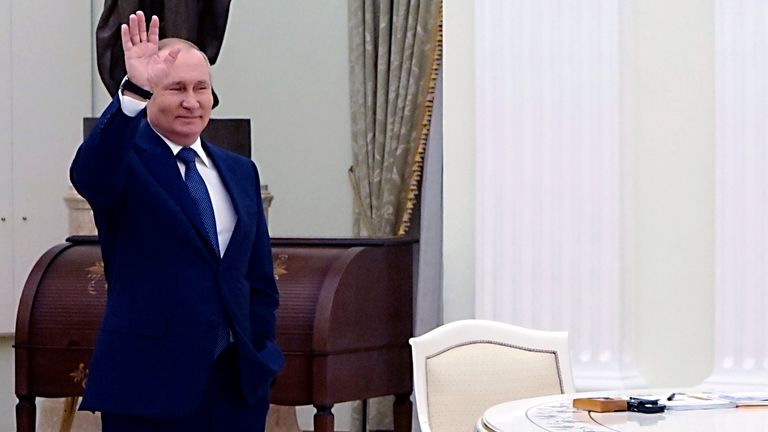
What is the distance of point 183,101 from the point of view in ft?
9.33

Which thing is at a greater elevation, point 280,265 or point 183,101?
point 183,101

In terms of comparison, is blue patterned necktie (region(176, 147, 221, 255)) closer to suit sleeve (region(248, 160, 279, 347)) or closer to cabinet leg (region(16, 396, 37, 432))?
suit sleeve (region(248, 160, 279, 347))

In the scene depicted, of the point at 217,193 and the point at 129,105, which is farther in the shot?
the point at 217,193

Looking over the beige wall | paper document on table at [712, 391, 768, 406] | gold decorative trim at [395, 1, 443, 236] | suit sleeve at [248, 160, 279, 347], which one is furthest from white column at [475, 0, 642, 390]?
suit sleeve at [248, 160, 279, 347]

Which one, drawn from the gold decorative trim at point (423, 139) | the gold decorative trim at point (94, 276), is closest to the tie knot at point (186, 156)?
the gold decorative trim at point (94, 276)

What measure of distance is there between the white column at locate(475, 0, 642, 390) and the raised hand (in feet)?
7.26

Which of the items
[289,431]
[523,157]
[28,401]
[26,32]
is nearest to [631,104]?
[523,157]

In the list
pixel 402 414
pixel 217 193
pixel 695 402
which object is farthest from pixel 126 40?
pixel 402 414

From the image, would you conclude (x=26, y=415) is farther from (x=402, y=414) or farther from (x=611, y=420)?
(x=611, y=420)

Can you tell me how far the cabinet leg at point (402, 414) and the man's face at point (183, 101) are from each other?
240cm

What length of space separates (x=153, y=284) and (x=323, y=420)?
5.88 ft

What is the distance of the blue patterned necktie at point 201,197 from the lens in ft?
9.34

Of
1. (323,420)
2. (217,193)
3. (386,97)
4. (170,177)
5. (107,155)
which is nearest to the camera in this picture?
(107,155)

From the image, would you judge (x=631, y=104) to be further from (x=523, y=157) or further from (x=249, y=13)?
(x=249, y=13)
